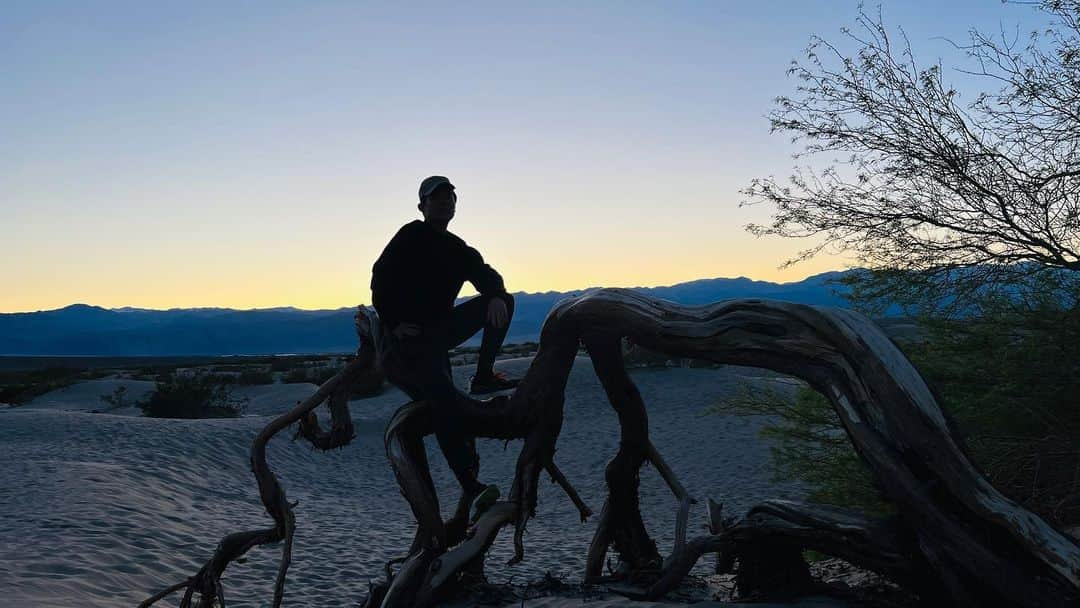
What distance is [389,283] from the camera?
4.91m

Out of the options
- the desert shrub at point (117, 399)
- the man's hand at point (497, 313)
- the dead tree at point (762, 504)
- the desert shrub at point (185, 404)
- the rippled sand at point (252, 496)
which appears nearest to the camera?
the dead tree at point (762, 504)

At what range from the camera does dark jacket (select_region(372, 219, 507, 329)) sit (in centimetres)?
493

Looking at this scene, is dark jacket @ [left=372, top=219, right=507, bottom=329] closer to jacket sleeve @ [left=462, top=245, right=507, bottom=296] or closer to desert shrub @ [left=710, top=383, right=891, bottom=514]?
jacket sleeve @ [left=462, top=245, right=507, bottom=296]

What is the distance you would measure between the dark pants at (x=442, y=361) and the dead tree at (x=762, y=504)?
0.10 m

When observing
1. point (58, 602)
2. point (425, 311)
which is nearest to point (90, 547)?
point (58, 602)

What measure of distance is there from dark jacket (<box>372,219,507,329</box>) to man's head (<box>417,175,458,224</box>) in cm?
9

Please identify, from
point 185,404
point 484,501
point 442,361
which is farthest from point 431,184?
point 185,404

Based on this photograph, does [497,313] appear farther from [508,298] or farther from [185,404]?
[185,404]

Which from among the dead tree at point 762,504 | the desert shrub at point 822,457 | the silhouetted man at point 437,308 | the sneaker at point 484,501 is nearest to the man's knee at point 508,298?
the silhouetted man at point 437,308

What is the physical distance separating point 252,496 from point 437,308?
11.4 m

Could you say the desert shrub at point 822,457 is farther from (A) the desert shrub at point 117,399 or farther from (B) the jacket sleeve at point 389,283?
(A) the desert shrub at point 117,399

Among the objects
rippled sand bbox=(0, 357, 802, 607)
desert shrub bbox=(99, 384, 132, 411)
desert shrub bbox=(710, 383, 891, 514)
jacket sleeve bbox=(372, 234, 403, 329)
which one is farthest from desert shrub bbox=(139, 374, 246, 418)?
jacket sleeve bbox=(372, 234, 403, 329)

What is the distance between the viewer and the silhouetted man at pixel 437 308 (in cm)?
494

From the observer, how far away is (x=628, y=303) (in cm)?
490
